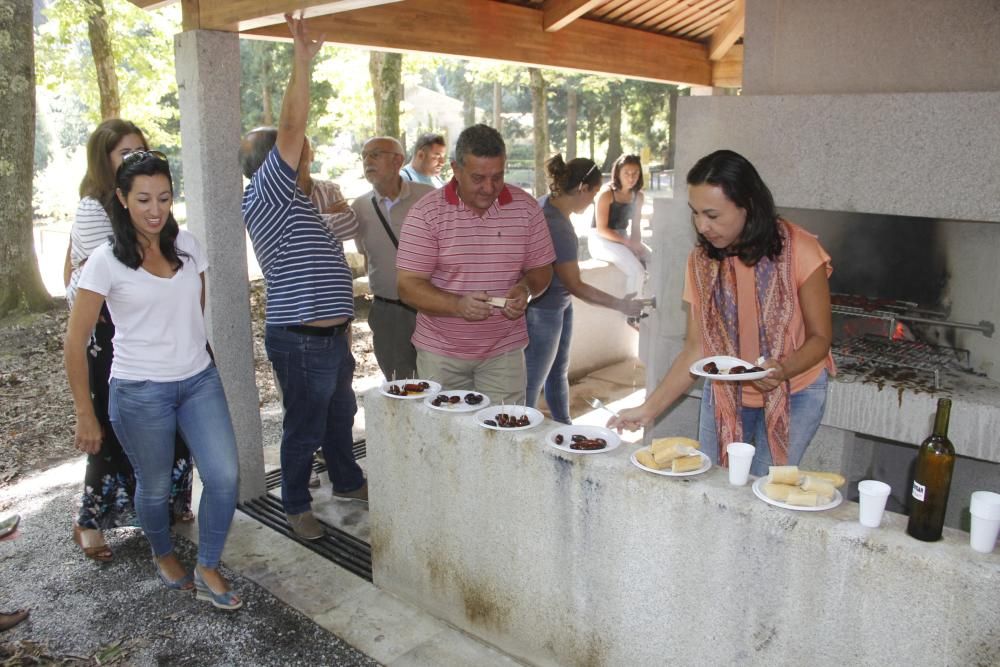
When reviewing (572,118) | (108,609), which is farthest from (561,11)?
(572,118)

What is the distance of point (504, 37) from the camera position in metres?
5.76

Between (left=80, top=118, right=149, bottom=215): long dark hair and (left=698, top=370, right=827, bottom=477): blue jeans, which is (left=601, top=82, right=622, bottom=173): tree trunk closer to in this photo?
(left=80, top=118, right=149, bottom=215): long dark hair

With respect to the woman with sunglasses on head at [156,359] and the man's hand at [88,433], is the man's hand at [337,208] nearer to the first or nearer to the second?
the woman with sunglasses on head at [156,359]

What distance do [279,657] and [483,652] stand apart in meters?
0.84

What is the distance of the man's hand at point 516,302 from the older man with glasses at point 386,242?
1260 millimetres

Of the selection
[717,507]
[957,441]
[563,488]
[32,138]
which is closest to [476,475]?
[563,488]

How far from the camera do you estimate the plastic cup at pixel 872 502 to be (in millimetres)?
2102

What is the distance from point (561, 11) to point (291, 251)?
10.5ft

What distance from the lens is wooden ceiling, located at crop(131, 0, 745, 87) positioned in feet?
13.4

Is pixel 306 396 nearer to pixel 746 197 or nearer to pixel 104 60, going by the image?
pixel 746 197

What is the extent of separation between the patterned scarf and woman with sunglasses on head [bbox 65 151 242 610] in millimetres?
2094

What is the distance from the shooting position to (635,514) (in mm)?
2539

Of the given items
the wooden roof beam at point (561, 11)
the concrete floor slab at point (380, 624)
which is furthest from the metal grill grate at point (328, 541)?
the wooden roof beam at point (561, 11)

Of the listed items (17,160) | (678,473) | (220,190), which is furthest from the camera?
(17,160)
